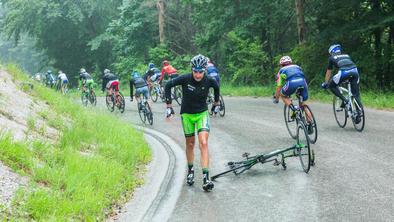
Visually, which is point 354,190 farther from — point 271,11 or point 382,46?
point 271,11

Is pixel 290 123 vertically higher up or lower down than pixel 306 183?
higher up

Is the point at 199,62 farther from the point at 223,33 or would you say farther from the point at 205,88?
the point at 223,33

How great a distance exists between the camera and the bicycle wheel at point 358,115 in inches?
456

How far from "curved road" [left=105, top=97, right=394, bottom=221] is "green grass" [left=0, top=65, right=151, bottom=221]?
116cm

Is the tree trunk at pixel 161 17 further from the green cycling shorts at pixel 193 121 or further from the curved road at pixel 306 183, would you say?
the green cycling shorts at pixel 193 121

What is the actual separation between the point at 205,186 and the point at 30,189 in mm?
2659

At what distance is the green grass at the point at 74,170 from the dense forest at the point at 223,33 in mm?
12172

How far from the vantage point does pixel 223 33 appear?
30094mm

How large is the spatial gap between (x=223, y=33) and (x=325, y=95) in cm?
1134

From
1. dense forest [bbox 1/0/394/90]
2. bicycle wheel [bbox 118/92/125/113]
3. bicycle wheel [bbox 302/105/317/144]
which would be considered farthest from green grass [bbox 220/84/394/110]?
bicycle wheel [bbox 118/92/125/113]

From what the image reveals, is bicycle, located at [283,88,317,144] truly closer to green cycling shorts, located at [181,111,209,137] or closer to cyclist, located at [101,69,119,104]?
green cycling shorts, located at [181,111,209,137]

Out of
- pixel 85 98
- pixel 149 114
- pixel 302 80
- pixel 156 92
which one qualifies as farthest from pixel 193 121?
pixel 85 98

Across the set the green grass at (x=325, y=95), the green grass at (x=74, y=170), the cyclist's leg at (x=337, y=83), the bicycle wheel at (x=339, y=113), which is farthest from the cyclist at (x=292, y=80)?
the green grass at (x=325, y=95)

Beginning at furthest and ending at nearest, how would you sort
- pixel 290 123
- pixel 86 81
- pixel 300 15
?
1. pixel 86 81
2. pixel 300 15
3. pixel 290 123
